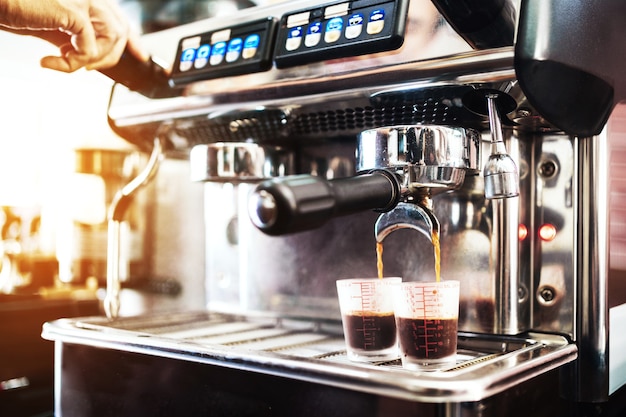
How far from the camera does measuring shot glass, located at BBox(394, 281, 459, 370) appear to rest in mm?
633

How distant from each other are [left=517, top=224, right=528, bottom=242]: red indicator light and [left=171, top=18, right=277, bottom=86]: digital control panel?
36 cm

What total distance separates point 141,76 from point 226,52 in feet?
0.48

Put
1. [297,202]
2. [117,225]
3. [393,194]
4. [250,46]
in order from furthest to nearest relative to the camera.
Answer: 1. [117,225]
2. [250,46]
3. [393,194]
4. [297,202]

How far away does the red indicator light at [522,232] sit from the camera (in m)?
0.78

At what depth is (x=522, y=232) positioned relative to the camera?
0.79m

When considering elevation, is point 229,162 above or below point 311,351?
above

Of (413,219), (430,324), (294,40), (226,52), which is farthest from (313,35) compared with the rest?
(430,324)

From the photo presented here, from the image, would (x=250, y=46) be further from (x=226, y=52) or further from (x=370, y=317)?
(x=370, y=317)

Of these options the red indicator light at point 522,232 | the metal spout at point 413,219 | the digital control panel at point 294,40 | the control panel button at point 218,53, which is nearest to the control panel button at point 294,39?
A: the digital control panel at point 294,40

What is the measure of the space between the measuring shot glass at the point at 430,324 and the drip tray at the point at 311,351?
28 mm

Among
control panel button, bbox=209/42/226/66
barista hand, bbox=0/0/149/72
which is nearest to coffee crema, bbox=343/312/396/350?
control panel button, bbox=209/42/226/66

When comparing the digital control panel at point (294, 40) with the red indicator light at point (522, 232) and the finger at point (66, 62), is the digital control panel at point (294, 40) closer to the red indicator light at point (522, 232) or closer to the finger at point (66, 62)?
the finger at point (66, 62)

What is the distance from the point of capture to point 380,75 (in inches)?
28.1

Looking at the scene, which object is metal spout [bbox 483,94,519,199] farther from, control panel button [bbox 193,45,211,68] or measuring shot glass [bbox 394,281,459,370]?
control panel button [bbox 193,45,211,68]
